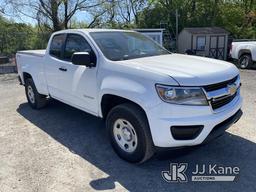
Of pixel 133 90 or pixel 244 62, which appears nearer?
pixel 133 90

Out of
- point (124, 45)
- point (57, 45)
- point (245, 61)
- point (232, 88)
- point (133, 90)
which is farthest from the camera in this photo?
point (245, 61)

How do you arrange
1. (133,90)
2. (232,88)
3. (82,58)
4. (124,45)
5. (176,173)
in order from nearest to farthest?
1. (133,90)
2. (176,173)
3. (232,88)
4. (82,58)
5. (124,45)

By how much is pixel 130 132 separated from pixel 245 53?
38.3 feet

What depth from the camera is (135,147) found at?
391cm

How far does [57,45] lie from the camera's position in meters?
5.75

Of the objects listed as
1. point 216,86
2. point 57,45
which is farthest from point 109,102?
point 57,45

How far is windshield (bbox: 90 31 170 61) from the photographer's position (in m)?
4.50

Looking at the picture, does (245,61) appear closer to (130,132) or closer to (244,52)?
(244,52)

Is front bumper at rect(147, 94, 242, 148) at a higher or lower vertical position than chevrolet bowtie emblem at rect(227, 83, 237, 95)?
lower

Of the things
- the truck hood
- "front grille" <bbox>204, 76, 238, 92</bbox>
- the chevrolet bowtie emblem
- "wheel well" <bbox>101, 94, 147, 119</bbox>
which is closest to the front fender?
"wheel well" <bbox>101, 94, 147, 119</bbox>

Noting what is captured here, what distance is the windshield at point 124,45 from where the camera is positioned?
450 centimetres

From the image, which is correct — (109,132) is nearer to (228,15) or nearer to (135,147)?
(135,147)

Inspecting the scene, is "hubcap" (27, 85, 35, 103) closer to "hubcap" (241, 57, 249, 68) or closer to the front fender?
the front fender

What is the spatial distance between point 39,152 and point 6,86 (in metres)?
6.80
